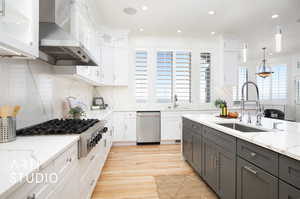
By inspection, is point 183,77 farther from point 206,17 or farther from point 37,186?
point 37,186

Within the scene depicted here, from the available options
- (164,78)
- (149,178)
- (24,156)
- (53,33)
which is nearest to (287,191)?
(24,156)

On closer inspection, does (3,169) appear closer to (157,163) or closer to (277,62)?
(157,163)

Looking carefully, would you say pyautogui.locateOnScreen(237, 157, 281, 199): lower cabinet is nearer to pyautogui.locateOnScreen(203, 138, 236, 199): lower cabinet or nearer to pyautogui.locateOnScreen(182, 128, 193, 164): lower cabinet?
pyautogui.locateOnScreen(203, 138, 236, 199): lower cabinet

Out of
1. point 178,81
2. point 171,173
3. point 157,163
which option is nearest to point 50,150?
point 171,173

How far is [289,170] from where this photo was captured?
94cm

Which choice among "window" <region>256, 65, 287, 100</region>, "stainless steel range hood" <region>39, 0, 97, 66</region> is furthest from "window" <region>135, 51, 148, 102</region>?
"window" <region>256, 65, 287, 100</region>

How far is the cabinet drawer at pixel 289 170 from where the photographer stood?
0.89m

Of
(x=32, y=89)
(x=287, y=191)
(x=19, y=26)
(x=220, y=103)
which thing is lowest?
(x=287, y=191)

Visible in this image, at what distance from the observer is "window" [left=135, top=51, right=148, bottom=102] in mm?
4441

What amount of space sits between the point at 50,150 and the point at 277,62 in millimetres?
8660

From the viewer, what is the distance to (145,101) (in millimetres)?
4504

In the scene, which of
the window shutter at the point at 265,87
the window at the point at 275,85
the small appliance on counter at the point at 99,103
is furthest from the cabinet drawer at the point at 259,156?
the window shutter at the point at 265,87

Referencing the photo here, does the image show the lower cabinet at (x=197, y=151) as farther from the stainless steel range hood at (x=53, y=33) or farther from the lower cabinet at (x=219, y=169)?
the stainless steel range hood at (x=53, y=33)

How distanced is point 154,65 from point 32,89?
3.31 meters
